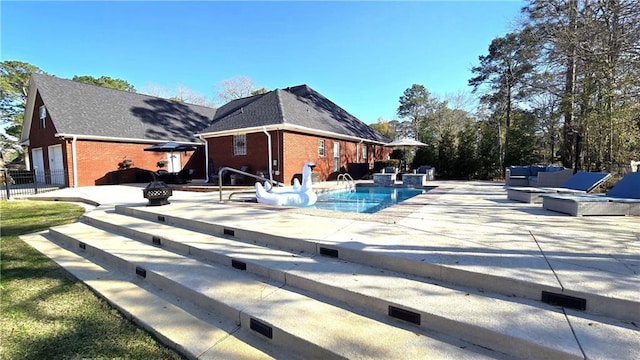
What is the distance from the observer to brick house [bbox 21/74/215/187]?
14.6 m

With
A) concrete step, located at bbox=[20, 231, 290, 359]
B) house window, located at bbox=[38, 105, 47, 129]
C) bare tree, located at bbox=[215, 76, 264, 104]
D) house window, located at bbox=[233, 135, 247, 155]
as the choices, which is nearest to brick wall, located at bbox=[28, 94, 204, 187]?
house window, located at bbox=[38, 105, 47, 129]

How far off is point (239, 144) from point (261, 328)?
12763 millimetres

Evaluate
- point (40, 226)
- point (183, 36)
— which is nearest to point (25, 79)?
point (183, 36)

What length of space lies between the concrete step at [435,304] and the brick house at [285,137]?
9429 mm

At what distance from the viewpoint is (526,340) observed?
189 cm

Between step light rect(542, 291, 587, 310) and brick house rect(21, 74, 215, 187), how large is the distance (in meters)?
18.7

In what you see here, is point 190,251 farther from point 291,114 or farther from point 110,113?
point 110,113

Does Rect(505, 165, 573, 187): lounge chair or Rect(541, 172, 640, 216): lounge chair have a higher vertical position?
Rect(505, 165, 573, 187): lounge chair

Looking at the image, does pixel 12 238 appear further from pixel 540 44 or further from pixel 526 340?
pixel 540 44

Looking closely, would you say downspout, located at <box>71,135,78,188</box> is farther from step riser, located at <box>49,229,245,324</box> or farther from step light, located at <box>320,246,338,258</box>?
step light, located at <box>320,246,338,258</box>

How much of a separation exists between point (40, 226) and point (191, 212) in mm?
3828

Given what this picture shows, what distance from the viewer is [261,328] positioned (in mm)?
2359

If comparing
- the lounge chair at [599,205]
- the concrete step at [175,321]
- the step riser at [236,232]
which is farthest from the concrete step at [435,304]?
the lounge chair at [599,205]

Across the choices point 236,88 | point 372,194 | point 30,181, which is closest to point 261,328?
point 372,194
